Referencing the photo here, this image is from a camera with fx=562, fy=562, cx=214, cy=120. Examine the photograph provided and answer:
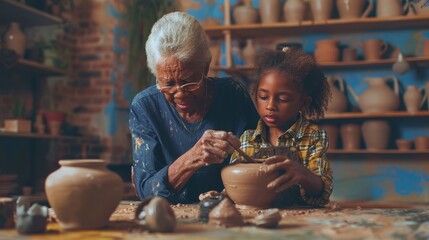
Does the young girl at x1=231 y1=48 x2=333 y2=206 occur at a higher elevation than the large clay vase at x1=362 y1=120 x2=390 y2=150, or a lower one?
higher

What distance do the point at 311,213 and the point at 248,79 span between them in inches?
138

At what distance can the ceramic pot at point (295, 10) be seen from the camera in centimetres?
473

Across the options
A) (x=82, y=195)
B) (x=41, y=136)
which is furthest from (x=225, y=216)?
(x=41, y=136)

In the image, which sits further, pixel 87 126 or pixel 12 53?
pixel 87 126

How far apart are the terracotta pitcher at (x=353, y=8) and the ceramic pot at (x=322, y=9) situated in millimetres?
A: 90

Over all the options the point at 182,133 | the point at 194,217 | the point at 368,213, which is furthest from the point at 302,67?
the point at 194,217

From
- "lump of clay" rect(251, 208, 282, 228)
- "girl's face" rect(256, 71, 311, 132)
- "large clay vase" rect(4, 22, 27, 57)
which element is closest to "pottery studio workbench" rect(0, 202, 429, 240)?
"lump of clay" rect(251, 208, 282, 228)

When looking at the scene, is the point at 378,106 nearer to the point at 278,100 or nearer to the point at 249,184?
the point at 278,100

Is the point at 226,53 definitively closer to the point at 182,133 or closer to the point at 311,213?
the point at 182,133

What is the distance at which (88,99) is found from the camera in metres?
5.04

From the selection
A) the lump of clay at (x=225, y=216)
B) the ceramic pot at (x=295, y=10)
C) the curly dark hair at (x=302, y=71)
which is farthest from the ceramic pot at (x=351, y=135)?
the lump of clay at (x=225, y=216)

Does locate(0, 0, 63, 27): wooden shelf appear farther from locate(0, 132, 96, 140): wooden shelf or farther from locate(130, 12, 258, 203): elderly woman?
locate(130, 12, 258, 203): elderly woman

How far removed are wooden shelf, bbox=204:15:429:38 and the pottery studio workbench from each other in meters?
3.14

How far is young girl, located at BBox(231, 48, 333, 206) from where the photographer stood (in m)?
1.92
